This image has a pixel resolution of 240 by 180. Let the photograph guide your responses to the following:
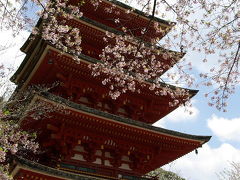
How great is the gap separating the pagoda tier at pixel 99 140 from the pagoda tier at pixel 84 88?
144cm

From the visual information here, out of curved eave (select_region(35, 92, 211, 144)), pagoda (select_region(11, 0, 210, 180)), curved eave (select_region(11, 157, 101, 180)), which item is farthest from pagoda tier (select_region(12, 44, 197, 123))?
curved eave (select_region(11, 157, 101, 180))

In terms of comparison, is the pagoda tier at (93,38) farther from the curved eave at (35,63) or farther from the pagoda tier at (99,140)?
the pagoda tier at (99,140)

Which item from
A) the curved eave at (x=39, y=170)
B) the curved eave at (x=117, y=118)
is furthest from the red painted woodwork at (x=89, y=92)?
the curved eave at (x=39, y=170)

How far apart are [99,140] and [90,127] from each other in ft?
2.12

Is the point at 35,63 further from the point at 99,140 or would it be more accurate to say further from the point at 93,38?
the point at 99,140

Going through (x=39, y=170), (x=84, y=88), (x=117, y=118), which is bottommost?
(x=39, y=170)

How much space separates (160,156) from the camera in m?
12.3

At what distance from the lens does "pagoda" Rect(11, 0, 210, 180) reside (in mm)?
9602

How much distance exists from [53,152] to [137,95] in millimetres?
4119

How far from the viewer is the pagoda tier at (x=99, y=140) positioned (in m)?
9.72

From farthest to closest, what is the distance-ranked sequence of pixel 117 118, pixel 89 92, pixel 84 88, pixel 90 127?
pixel 89 92 → pixel 84 88 → pixel 90 127 → pixel 117 118

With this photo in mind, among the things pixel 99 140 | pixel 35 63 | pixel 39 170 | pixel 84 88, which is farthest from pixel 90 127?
pixel 35 63

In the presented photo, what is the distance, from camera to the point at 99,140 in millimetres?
10625

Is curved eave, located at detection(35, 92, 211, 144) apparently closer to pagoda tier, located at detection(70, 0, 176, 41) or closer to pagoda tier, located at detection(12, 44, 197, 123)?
pagoda tier, located at detection(12, 44, 197, 123)
